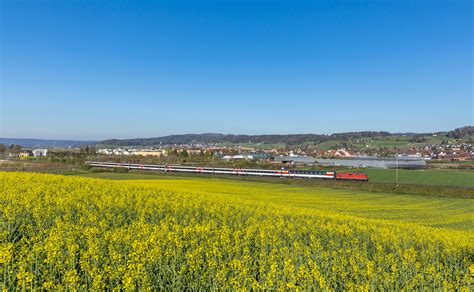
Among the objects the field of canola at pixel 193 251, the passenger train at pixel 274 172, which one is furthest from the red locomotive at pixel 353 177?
the field of canola at pixel 193 251

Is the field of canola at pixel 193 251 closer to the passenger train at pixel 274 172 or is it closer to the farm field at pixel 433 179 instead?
the passenger train at pixel 274 172

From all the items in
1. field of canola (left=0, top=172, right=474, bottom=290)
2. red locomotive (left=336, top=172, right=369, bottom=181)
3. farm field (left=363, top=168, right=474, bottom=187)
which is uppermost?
field of canola (left=0, top=172, right=474, bottom=290)

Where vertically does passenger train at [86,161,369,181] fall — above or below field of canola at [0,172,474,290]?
below

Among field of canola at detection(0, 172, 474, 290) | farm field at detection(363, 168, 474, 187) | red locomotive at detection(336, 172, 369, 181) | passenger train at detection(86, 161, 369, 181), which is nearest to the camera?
field of canola at detection(0, 172, 474, 290)

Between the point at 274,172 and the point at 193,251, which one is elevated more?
the point at 193,251

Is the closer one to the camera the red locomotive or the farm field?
the farm field

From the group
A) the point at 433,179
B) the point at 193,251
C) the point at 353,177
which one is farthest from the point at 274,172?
the point at 193,251

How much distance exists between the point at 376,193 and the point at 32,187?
50.7 m

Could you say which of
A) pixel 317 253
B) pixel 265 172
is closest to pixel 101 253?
pixel 317 253

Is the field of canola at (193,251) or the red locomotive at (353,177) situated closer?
the field of canola at (193,251)

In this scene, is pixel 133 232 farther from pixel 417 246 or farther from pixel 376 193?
pixel 376 193

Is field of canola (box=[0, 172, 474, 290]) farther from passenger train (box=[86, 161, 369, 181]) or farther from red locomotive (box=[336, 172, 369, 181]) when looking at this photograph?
passenger train (box=[86, 161, 369, 181])

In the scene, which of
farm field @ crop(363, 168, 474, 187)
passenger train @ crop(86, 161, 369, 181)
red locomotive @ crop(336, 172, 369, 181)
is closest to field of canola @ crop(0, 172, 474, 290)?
red locomotive @ crop(336, 172, 369, 181)

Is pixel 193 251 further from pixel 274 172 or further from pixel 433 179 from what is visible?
pixel 433 179
